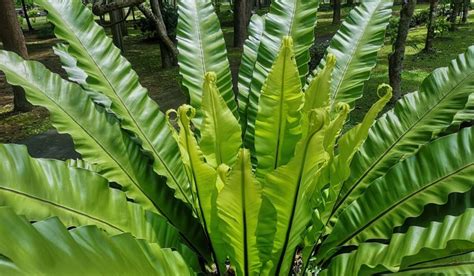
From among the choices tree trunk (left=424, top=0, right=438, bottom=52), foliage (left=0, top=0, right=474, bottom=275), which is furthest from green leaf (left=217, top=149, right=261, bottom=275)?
tree trunk (left=424, top=0, right=438, bottom=52)

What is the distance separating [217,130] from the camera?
1.27 metres

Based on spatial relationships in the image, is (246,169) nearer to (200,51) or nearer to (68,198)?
(68,198)

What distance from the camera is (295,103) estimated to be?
121cm

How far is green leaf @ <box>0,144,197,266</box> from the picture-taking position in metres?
1.00

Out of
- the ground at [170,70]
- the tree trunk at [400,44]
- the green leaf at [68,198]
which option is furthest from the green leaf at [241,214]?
the tree trunk at [400,44]

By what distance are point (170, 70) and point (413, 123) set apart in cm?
917

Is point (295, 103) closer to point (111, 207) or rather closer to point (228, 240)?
point (228, 240)

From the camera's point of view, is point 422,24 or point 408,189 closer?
point 408,189

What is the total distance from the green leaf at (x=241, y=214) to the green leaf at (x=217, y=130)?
258mm

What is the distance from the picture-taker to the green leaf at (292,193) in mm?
957

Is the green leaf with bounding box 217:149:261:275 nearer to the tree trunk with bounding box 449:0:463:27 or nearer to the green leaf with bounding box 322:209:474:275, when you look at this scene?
the green leaf with bounding box 322:209:474:275

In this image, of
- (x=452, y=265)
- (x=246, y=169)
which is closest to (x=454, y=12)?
(x=452, y=265)

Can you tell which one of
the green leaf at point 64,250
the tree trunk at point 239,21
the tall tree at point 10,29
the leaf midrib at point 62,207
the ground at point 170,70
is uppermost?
the green leaf at point 64,250

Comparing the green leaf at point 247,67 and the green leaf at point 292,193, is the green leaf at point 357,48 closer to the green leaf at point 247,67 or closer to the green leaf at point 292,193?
the green leaf at point 247,67
